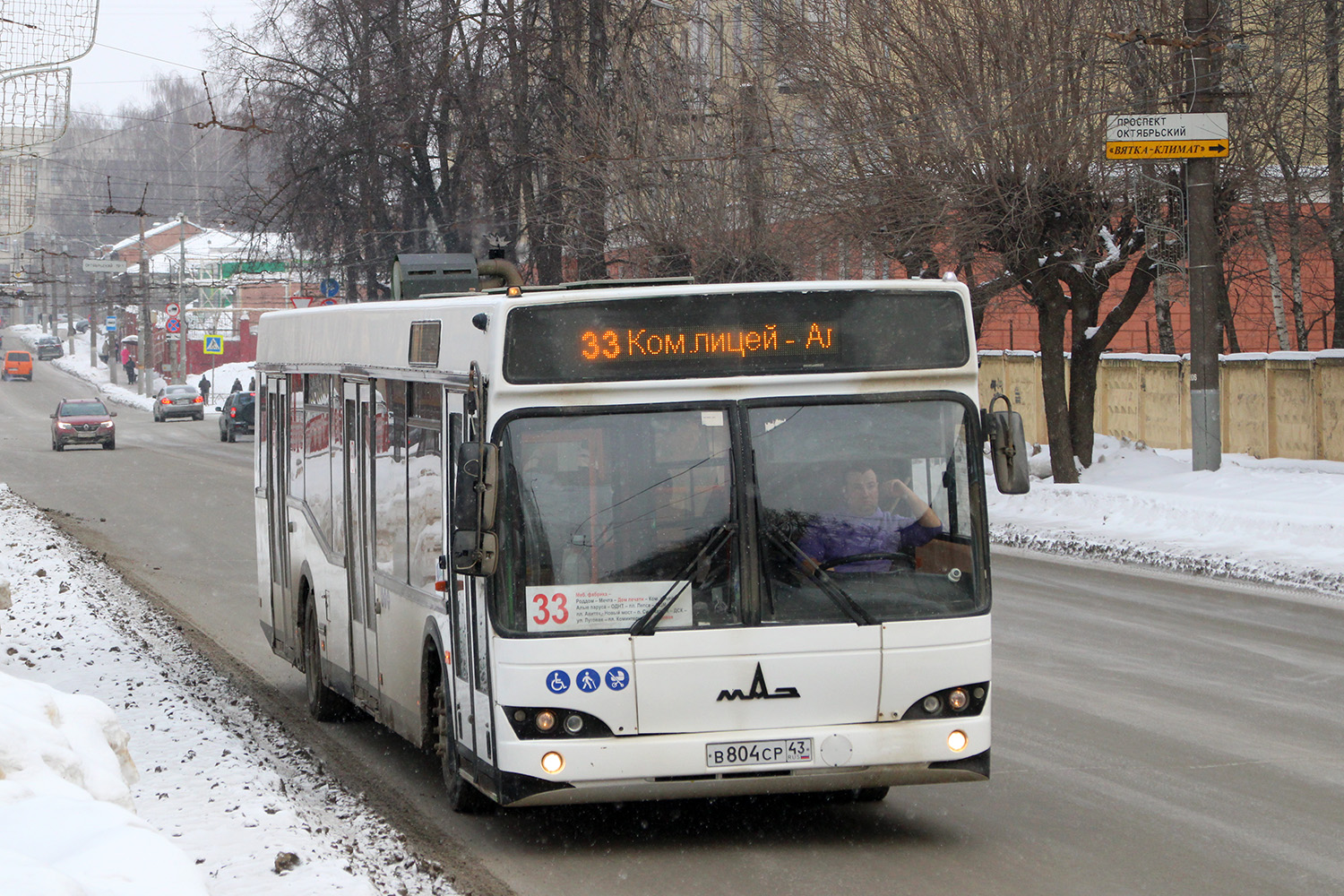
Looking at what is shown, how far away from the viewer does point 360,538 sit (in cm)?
936

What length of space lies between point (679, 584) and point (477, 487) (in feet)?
3.03

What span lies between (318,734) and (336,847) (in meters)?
3.32

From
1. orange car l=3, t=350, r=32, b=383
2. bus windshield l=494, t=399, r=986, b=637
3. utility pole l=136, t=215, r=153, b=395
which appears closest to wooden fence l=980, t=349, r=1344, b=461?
bus windshield l=494, t=399, r=986, b=637

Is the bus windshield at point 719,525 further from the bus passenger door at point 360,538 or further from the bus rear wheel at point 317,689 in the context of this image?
the bus rear wheel at point 317,689

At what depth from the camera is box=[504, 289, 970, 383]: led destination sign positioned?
6910 millimetres

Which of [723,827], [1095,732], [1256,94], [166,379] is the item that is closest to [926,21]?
[1256,94]

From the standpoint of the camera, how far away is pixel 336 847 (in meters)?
6.75

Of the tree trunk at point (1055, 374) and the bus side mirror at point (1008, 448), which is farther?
the tree trunk at point (1055, 374)

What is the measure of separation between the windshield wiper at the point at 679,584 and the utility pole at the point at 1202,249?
601 inches

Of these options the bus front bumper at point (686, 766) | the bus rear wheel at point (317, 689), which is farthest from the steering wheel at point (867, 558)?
the bus rear wheel at point (317, 689)

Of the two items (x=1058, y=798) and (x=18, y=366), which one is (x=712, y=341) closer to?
(x=1058, y=798)

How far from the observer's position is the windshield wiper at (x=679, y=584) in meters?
6.75

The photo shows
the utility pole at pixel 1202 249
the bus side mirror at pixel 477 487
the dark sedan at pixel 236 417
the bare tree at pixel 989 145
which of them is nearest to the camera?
the bus side mirror at pixel 477 487

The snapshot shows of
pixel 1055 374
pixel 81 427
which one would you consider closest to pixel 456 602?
pixel 1055 374
